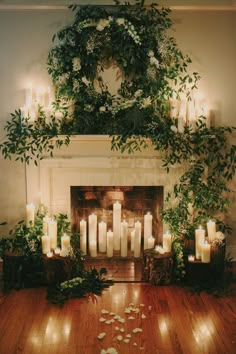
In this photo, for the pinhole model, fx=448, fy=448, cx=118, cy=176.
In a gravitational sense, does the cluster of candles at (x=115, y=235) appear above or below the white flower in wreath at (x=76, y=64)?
below

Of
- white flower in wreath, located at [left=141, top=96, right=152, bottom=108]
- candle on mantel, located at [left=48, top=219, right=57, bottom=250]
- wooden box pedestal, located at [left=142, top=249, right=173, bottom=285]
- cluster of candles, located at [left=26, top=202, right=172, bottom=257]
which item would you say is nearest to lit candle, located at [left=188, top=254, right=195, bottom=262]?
wooden box pedestal, located at [left=142, top=249, right=173, bottom=285]

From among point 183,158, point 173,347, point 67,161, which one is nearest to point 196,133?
point 183,158

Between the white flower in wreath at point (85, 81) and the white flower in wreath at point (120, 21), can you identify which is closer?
the white flower in wreath at point (120, 21)

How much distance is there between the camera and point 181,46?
3674mm

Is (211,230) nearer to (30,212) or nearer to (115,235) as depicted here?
(115,235)

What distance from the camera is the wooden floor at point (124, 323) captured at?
2695 mm

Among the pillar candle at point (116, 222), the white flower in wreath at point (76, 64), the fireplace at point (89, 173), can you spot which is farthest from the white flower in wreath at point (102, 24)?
the pillar candle at point (116, 222)

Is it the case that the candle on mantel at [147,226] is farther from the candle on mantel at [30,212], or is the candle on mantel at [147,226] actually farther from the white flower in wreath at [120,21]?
the white flower in wreath at [120,21]

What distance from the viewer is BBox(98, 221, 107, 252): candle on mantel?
399cm

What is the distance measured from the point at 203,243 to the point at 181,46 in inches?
63.4

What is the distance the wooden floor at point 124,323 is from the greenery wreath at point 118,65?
129cm

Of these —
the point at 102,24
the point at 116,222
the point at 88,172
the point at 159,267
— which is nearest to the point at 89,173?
the point at 88,172

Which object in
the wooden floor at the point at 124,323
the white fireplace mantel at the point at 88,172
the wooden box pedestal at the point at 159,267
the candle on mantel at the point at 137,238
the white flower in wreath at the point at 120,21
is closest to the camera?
Result: the wooden floor at the point at 124,323

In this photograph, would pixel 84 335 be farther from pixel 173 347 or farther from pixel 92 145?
pixel 92 145
